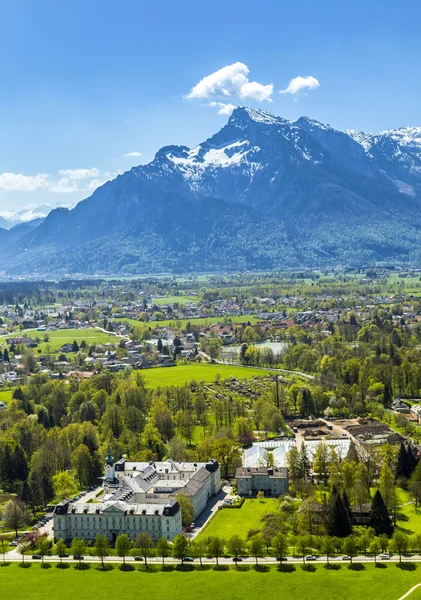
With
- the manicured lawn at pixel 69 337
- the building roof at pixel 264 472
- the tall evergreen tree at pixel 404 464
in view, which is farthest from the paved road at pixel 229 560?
the manicured lawn at pixel 69 337

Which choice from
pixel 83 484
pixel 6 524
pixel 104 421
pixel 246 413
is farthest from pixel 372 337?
pixel 6 524

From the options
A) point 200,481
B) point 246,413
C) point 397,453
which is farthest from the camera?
point 246,413

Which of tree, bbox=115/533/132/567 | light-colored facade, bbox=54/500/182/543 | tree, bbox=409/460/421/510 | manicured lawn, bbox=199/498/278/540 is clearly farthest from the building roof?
tree, bbox=115/533/132/567

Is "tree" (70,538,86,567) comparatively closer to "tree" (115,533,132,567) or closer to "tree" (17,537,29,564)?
"tree" (115,533,132,567)

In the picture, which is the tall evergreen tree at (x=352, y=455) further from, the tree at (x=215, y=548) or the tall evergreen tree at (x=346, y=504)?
the tree at (x=215, y=548)

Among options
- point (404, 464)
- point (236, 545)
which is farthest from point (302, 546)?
point (404, 464)

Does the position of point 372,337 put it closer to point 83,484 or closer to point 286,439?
point 286,439
